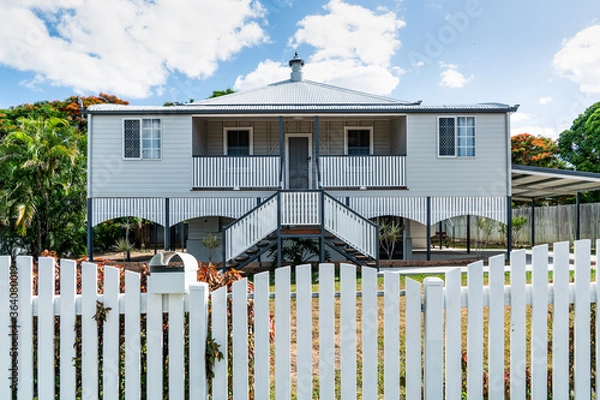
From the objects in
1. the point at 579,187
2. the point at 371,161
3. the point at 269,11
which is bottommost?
the point at 579,187

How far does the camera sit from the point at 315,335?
A: 186 inches

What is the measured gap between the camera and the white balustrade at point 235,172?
11891mm

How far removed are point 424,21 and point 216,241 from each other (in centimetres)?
917

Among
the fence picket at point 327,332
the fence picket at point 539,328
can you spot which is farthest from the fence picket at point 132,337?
the fence picket at point 539,328

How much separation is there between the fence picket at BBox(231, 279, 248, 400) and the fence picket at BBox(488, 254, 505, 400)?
1530 millimetres

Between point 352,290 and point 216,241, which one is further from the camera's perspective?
point 216,241

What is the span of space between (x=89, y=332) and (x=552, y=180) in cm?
1444

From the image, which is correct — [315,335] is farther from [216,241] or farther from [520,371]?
[216,241]

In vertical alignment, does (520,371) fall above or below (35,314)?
below

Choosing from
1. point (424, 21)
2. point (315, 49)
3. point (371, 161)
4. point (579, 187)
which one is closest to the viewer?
point (424, 21)

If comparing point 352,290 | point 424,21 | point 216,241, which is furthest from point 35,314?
point 424,21

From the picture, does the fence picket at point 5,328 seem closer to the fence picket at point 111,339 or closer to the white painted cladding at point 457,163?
the fence picket at point 111,339

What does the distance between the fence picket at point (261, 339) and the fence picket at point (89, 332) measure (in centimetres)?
99

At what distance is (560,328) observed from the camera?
2330 millimetres
